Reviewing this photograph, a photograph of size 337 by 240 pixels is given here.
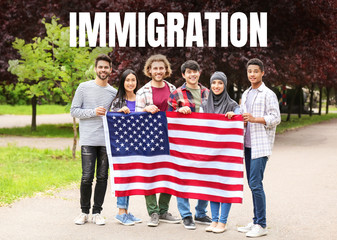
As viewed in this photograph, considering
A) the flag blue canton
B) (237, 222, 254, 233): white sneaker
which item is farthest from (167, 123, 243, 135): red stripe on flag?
(237, 222, 254, 233): white sneaker

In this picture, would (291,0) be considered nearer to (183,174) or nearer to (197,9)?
(197,9)

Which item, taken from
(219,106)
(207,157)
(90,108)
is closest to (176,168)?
(207,157)

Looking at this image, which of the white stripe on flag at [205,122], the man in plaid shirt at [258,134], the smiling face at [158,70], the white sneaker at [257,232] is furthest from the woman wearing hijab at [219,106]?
the smiling face at [158,70]

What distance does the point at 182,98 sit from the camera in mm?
6109

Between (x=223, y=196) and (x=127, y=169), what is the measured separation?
52.2 inches

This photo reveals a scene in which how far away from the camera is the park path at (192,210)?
5770 mm

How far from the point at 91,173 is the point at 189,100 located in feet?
5.21

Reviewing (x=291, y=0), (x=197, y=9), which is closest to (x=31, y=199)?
(x=197, y=9)

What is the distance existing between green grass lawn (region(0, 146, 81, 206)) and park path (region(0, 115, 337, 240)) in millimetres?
384

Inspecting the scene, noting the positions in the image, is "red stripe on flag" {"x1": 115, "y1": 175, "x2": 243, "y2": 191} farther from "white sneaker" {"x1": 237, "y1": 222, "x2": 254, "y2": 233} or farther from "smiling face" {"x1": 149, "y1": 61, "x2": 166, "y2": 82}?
"smiling face" {"x1": 149, "y1": 61, "x2": 166, "y2": 82}

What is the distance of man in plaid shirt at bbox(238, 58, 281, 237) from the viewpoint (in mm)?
5707

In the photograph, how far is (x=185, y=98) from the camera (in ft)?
20.2

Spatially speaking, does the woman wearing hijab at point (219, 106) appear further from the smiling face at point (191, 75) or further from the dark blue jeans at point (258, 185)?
the dark blue jeans at point (258, 185)

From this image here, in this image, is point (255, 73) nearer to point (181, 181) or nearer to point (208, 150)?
point (208, 150)
